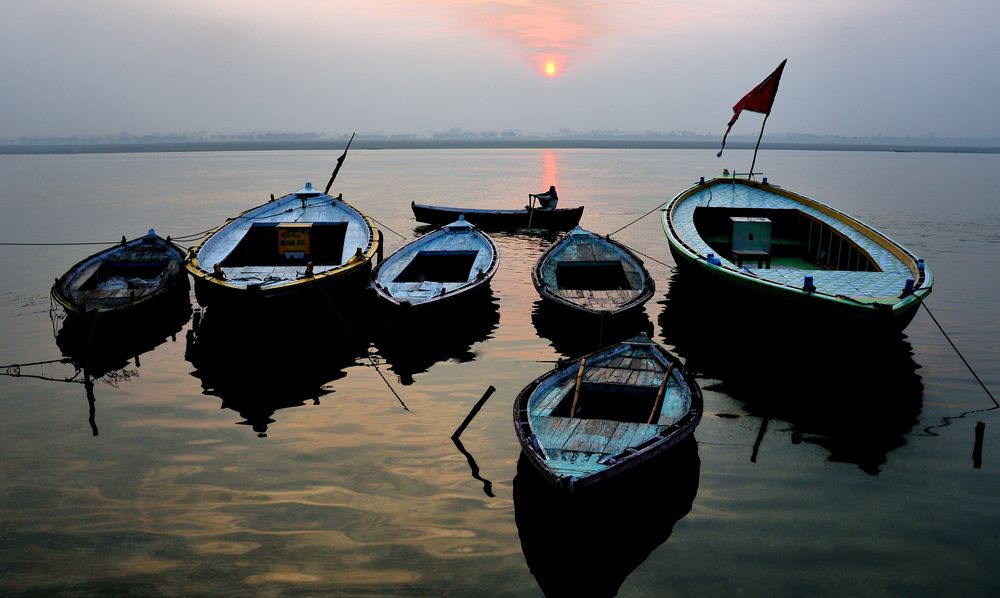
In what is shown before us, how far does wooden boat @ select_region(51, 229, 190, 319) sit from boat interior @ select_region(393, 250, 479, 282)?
885cm

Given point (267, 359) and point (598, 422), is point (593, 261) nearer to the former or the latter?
point (267, 359)

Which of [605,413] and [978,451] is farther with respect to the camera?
[605,413]

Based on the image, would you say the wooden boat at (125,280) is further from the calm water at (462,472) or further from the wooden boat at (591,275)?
the wooden boat at (591,275)

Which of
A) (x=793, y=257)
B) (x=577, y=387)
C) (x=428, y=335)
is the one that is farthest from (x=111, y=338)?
(x=793, y=257)

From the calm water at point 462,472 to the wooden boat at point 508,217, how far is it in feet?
72.0

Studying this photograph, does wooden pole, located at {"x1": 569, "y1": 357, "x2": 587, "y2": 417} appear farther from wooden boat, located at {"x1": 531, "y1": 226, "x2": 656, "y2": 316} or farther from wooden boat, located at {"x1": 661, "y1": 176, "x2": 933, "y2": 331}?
wooden boat, located at {"x1": 661, "y1": 176, "x2": 933, "y2": 331}

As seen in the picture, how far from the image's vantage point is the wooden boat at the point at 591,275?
2092cm

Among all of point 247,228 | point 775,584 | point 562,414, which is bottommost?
point 775,584

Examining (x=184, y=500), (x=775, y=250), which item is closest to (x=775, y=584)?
(x=184, y=500)

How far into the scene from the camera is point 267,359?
19.8m

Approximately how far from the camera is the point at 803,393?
1714cm

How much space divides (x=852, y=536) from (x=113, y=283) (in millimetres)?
23498

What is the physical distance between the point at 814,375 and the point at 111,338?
2184 cm

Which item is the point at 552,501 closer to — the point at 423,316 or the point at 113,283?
the point at 423,316
